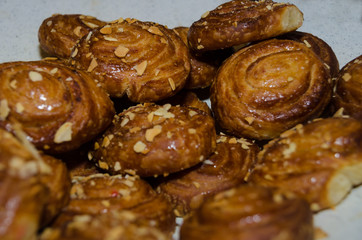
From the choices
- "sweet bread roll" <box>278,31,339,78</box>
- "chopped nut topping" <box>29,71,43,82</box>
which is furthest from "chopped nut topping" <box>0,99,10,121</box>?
"sweet bread roll" <box>278,31,339,78</box>

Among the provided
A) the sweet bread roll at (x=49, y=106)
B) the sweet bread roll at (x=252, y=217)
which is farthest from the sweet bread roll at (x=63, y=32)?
the sweet bread roll at (x=252, y=217)

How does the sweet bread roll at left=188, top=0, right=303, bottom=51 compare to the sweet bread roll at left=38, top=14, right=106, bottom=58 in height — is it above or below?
above

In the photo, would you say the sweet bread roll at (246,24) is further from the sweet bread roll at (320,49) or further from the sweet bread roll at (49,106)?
the sweet bread roll at (49,106)

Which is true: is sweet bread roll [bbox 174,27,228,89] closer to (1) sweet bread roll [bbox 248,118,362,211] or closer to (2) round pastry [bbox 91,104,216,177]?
Result: (2) round pastry [bbox 91,104,216,177]

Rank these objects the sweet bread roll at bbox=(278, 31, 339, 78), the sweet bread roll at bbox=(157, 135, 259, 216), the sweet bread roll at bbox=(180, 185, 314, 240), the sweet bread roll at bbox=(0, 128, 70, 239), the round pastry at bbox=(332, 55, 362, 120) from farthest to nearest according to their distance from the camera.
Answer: the sweet bread roll at bbox=(278, 31, 339, 78)
the round pastry at bbox=(332, 55, 362, 120)
the sweet bread roll at bbox=(157, 135, 259, 216)
the sweet bread roll at bbox=(180, 185, 314, 240)
the sweet bread roll at bbox=(0, 128, 70, 239)

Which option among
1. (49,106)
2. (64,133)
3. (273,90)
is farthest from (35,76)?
(273,90)

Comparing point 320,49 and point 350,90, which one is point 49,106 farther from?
point 320,49

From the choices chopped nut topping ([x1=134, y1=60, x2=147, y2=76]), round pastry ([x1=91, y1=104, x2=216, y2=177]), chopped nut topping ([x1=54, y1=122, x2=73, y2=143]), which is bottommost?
round pastry ([x1=91, y1=104, x2=216, y2=177])
